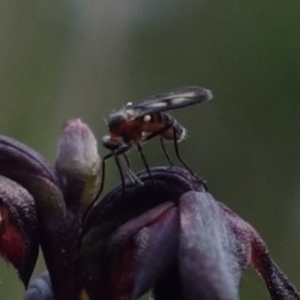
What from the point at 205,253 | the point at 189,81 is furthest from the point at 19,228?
the point at 189,81

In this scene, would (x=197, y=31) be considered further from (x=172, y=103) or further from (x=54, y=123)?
(x=172, y=103)

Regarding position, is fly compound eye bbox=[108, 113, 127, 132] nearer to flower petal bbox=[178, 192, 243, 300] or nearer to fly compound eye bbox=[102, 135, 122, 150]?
fly compound eye bbox=[102, 135, 122, 150]

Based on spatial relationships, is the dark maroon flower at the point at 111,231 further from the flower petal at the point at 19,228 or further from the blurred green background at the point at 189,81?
the blurred green background at the point at 189,81

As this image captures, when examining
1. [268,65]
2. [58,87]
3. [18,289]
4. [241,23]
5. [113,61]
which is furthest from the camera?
[241,23]

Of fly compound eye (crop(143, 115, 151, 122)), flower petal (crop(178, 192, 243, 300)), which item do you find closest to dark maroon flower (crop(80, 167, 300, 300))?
flower petal (crop(178, 192, 243, 300))

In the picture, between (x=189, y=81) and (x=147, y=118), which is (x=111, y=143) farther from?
(x=189, y=81)

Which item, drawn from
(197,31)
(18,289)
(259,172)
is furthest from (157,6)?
(18,289)
